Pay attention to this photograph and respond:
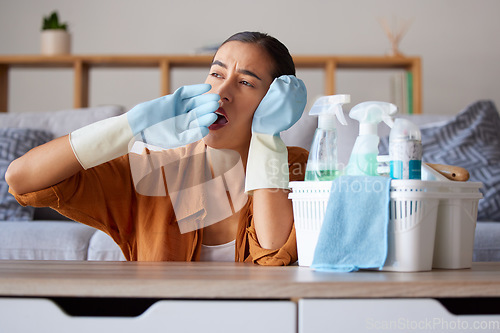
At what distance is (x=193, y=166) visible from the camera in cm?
121

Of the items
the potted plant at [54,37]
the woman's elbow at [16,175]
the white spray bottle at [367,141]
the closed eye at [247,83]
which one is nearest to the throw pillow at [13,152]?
the potted plant at [54,37]

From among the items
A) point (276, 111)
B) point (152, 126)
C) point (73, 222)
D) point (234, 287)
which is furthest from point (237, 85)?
point (73, 222)

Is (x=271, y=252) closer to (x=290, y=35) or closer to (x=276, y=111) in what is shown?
(x=276, y=111)

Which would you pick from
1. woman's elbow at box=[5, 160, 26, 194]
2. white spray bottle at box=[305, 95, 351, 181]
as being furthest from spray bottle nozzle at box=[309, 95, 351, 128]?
woman's elbow at box=[5, 160, 26, 194]

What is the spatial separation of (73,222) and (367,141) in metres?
1.36

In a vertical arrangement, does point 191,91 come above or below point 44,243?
above

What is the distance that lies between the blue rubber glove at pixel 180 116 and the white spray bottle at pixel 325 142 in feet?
0.62

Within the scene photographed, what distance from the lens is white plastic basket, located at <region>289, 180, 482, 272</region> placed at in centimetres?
75

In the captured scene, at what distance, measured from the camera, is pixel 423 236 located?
0.76 m

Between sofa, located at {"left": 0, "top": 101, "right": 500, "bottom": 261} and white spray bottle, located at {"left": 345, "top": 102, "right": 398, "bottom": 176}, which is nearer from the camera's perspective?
white spray bottle, located at {"left": 345, "top": 102, "right": 398, "bottom": 176}

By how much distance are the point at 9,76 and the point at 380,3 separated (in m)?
2.33

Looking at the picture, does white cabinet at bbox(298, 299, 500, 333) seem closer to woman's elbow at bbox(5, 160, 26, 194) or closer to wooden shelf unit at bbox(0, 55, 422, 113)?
woman's elbow at bbox(5, 160, 26, 194)

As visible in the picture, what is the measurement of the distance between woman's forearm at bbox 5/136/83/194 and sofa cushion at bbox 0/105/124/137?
1.24m

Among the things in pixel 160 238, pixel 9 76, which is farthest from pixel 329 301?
pixel 9 76
